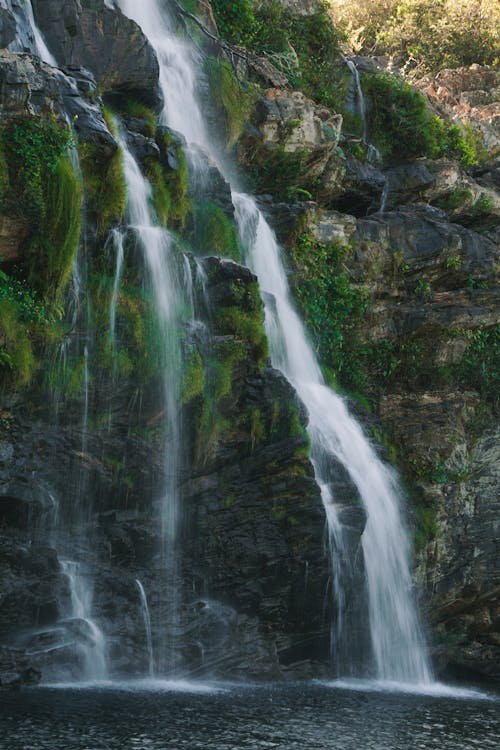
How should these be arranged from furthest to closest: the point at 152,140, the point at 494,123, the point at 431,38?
the point at 431,38 → the point at 494,123 → the point at 152,140

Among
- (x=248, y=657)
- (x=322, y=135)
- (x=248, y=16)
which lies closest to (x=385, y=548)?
(x=248, y=657)

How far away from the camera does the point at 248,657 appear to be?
514 inches

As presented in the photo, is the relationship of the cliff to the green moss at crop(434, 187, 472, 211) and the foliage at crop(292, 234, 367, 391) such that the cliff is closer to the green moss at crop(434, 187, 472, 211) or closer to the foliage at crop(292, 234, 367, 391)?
the foliage at crop(292, 234, 367, 391)

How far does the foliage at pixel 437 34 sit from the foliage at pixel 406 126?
12.3 m

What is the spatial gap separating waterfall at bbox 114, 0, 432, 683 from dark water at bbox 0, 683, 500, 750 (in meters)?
3.10

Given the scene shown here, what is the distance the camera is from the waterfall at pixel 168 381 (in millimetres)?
12477

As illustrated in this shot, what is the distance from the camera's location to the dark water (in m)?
8.19

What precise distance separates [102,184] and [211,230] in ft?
10.8

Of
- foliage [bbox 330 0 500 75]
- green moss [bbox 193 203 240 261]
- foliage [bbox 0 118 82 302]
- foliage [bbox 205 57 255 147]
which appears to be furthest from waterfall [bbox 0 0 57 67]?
foliage [bbox 330 0 500 75]

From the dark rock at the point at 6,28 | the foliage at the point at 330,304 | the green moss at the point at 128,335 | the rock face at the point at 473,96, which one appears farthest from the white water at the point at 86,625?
the rock face at the point at 473,96

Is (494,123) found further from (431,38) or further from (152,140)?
(152,140)

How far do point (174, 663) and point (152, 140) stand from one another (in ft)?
31.8

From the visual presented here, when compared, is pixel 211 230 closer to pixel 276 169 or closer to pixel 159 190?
pixel 159 190

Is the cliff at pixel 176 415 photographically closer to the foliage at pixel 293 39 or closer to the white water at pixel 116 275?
the white water at pixel 116 275
